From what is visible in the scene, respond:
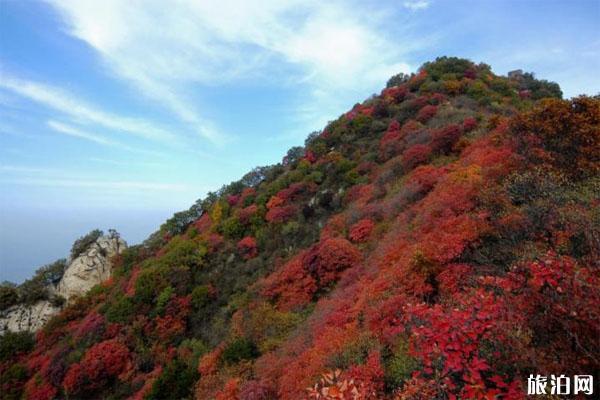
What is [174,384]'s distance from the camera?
49.7ft

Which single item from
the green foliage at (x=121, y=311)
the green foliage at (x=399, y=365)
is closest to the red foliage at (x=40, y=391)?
the green foliage at (x=121, y=311)

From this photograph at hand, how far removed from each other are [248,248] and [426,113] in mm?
19366

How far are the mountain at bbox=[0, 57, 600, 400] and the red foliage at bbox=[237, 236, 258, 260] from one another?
0.14 meters

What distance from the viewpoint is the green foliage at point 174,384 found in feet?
48.6

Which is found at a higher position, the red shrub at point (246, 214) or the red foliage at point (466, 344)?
the red shrub at point (246, 214)

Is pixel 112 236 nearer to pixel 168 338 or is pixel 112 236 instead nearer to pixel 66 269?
pixel 66 269

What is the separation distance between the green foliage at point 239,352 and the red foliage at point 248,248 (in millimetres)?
10087

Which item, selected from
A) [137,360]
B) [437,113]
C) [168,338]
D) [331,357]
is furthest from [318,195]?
[331,357]

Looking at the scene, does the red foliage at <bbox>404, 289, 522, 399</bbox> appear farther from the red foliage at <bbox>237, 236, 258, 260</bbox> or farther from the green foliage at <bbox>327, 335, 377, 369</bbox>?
the red foliage at <bbox>237, 236, 258, 260</bbox>

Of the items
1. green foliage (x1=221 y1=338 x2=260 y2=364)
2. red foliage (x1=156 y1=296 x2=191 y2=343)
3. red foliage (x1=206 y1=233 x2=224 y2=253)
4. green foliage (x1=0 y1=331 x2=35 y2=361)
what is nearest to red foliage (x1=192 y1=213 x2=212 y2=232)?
red foliage (x1=206 y1=233 x2=224 y2=253)

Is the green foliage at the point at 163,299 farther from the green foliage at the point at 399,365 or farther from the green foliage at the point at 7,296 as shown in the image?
the green foliage at the point at 7,296

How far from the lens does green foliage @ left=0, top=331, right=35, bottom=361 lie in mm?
25859

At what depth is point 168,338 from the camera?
2067cm

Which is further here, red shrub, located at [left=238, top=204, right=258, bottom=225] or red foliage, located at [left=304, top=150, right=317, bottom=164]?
red foliage, located at [left=304, top=150, right=317, bottom=164]
